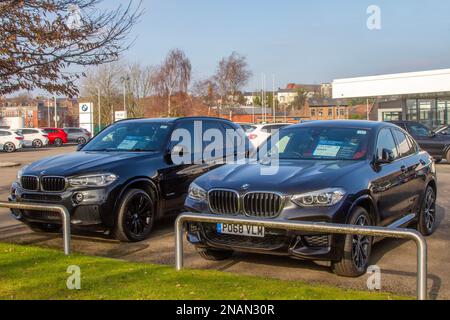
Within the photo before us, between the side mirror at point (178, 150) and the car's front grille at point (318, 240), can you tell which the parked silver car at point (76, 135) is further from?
the car's front grille at point (318, 240)

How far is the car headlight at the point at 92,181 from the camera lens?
7090 mm

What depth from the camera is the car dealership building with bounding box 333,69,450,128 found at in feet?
109

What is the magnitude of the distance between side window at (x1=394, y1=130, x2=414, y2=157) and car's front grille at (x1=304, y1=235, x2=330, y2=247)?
257 cm

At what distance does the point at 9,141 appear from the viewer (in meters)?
36.8

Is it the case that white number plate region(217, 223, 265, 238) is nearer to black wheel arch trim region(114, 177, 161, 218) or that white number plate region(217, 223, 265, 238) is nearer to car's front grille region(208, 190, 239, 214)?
car's front grille region(208, 190, 239, 214)

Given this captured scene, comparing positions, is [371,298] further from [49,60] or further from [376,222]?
[49,60]

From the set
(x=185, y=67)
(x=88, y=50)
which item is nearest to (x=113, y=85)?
(x=185, y=67)

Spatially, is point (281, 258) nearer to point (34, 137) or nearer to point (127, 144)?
point (127, 144)

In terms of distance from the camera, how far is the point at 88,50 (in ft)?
27.8

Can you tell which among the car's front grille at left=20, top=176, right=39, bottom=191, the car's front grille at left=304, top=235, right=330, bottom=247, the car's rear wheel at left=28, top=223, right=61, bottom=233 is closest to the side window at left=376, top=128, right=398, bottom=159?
the car's front grille at left=304, top=235, right=330, bottom=247

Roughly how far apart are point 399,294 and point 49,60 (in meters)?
6.08

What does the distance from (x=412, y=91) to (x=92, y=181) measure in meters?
30.7

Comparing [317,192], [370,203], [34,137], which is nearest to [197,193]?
[317,192]

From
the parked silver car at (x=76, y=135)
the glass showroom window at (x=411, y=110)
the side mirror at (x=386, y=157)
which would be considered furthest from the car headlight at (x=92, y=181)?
the parked silver car at (x=76, y=135)
